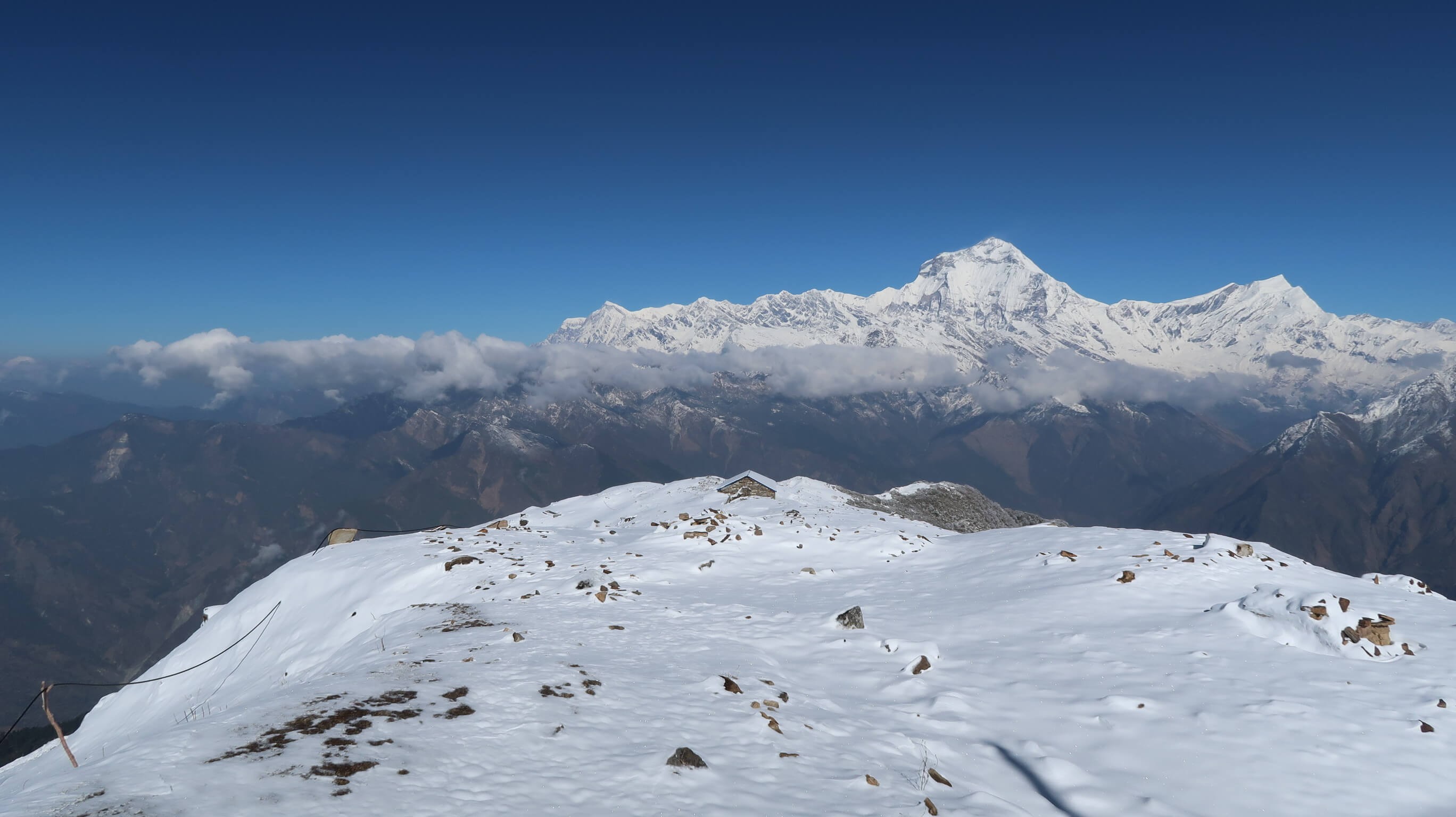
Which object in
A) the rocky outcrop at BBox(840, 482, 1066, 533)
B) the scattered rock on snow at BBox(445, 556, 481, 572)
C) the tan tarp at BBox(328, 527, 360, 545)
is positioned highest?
the tan tarp at BBox(328, 527, 360, 545)

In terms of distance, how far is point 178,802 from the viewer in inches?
265

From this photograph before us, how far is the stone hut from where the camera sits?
147 feet

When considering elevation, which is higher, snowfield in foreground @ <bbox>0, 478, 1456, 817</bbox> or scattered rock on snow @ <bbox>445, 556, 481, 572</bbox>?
scattered rock on snow @ <bbox>445, 556, 481, 572</bbox>

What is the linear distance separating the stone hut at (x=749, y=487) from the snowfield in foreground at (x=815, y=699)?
21593mm

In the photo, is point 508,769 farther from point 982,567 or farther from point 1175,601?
point 982,567

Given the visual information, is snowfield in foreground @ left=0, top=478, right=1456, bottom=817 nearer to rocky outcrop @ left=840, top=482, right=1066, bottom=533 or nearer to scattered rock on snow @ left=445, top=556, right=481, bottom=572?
scattered rock on snow @ left=445, top=556, right=481, bottom=572

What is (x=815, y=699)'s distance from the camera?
39.7ft

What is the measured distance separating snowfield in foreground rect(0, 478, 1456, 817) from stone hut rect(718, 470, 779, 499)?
21.6 meters

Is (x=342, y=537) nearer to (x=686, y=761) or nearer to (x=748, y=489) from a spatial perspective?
(x=748, y=489)

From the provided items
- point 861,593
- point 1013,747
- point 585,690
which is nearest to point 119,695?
point 585,690

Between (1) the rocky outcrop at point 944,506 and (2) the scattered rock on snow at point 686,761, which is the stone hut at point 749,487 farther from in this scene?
(2) the scattered rock on snow at point 686,761

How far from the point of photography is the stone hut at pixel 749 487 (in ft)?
147

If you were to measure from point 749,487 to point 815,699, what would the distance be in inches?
1352

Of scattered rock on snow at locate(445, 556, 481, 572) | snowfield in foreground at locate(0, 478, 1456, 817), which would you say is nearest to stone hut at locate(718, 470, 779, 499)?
scattered rock on snow at locate(445, 556, 481, 572)
